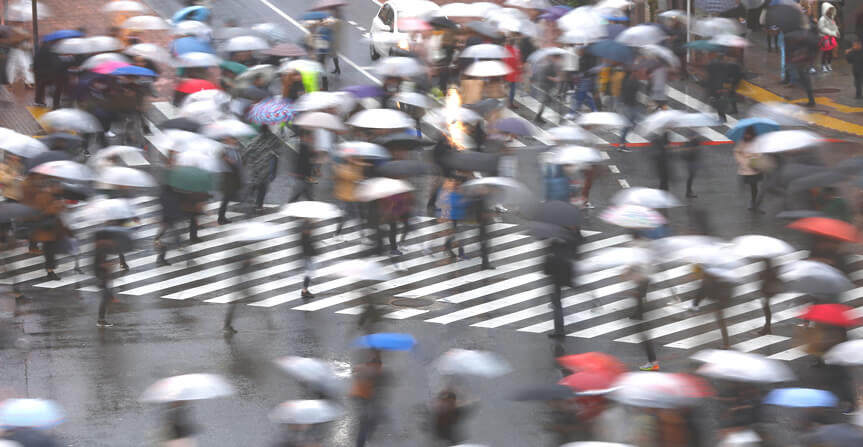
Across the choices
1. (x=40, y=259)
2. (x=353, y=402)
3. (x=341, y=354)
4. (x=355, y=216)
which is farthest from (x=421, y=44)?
(x=353, y=402)

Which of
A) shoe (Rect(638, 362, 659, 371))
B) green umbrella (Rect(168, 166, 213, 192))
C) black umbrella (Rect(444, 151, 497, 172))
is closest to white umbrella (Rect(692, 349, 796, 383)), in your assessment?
shoe (Rect(638, 362, 659, 371))

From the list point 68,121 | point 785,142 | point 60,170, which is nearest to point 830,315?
point 785,142

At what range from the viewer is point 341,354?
15.5 m

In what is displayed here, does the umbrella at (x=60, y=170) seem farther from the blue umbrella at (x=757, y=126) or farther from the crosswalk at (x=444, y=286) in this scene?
the blue umbrella at (x=757, y=126)

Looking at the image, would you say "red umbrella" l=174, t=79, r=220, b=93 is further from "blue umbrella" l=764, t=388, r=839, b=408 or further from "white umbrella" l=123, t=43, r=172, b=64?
"blue umbrella" l=764, t=388, r=839, b=408

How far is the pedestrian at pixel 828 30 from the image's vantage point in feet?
97.0

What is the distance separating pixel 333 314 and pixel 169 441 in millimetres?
6589

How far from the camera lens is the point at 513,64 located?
2650 centimetres

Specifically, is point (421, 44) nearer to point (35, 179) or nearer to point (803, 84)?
point (803, 84)

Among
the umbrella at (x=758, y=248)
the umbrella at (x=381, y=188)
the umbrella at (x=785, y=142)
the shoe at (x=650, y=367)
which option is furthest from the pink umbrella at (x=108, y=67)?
the umbrella at (x=758, y=248)

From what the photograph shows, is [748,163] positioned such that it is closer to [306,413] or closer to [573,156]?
[573,156]

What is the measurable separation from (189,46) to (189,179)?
26.0 feet

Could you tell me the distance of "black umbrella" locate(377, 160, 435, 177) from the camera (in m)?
17.7

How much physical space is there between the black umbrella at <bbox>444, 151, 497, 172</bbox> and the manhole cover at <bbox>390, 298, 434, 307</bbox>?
75.2 inches
